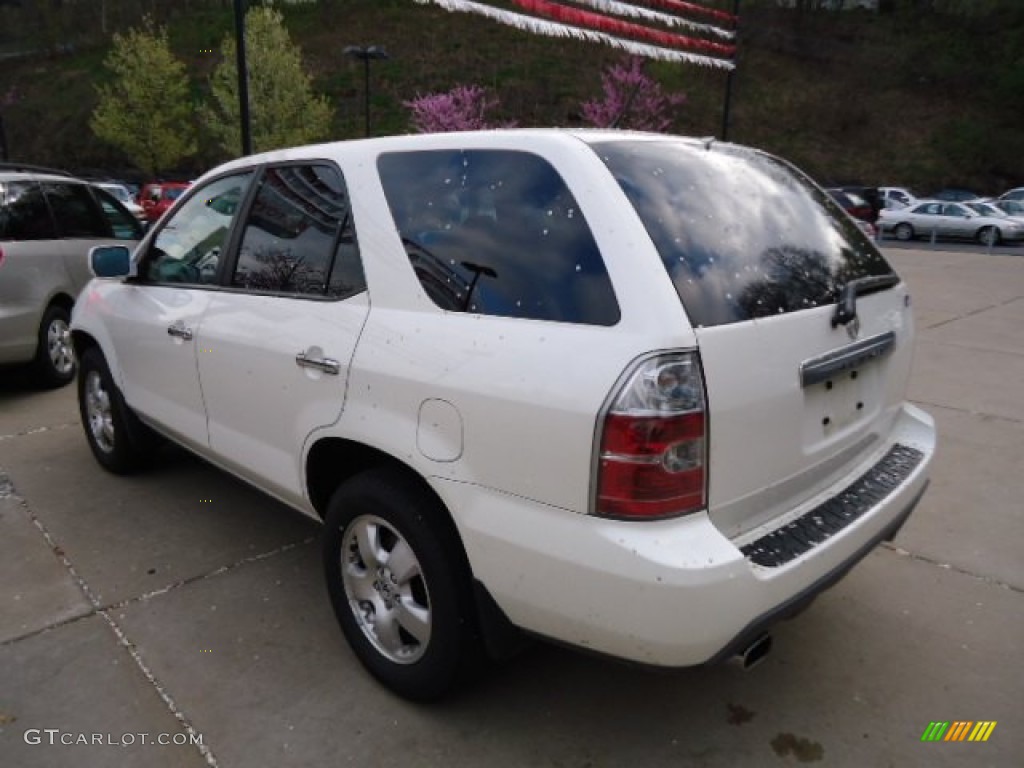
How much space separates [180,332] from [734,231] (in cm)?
234

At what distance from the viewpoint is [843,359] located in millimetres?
2316

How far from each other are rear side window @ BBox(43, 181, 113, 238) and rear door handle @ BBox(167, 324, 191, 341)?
3.75 meters

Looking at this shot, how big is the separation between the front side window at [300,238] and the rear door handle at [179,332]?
0.36 m

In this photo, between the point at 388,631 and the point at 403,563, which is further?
the point at 388,631

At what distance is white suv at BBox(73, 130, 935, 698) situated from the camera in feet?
6.26

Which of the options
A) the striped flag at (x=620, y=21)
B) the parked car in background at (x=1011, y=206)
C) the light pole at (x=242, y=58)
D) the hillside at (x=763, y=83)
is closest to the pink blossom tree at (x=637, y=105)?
the hillside at (x=763, y=83)

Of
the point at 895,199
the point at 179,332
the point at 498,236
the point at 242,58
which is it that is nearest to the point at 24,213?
the point at 179,332

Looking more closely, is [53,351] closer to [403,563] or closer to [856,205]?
[403,563]

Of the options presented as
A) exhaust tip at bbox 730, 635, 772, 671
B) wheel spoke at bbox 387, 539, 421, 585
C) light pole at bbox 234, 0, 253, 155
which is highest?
light pole at bbox 234, 0, 253, 155

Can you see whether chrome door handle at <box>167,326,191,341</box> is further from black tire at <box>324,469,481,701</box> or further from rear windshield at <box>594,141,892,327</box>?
rear windshield at <box>594,141,892,327</box>

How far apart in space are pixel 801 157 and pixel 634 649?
140 feet

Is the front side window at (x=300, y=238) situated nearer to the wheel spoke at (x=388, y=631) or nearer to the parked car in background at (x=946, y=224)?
the wheel spoke at (x=388, y=631)

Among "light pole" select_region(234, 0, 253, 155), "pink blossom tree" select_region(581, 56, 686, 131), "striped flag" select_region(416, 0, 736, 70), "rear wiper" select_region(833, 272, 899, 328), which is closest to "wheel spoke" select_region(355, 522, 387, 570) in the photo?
"rear wiper" select_region(833, 272, 899, 328)

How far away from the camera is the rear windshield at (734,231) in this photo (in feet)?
6.81
